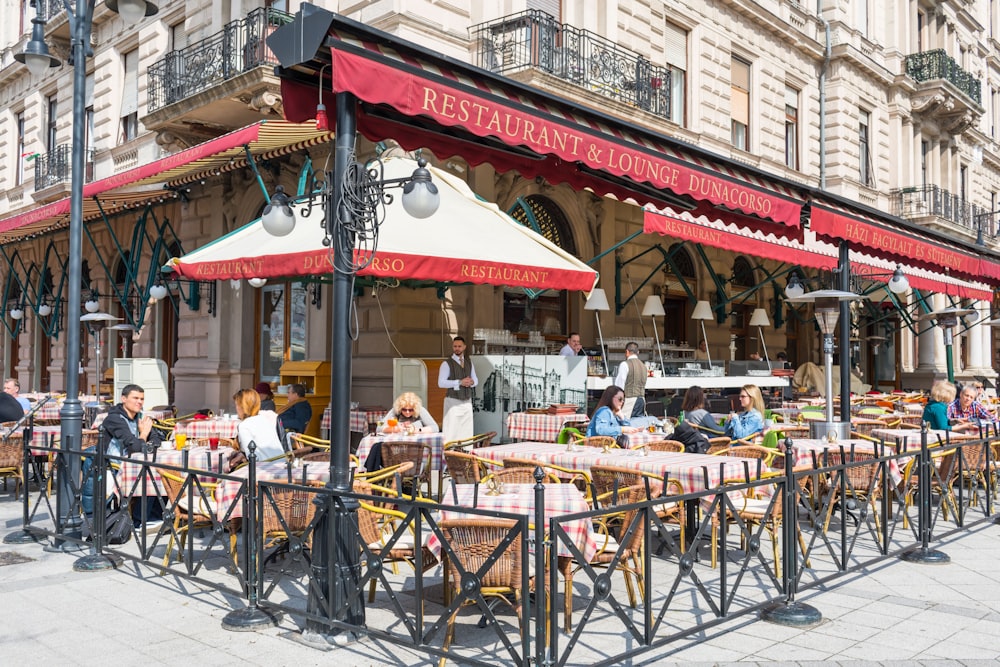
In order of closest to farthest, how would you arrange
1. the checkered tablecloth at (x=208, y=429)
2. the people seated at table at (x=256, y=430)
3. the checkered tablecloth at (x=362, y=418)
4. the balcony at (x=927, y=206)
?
the people seated at table at (x=256, y=430) → the checkered tablecloth at (x=208, y=429) → the checkered tablecloth at (x=362, y=418) → the balcony at (x=927, y=206)

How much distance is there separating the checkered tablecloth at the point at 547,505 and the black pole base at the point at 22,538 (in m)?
4.32

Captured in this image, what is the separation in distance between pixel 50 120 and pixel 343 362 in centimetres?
2379

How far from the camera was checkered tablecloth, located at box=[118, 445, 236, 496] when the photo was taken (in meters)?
7.14

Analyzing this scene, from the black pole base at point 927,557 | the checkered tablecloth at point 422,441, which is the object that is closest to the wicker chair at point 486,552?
the checkered tablecloth at point 422,441

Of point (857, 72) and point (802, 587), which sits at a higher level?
point (857, 72)

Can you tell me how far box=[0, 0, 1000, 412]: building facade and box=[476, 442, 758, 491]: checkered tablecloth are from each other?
7.95ft

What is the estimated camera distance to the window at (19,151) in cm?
2617

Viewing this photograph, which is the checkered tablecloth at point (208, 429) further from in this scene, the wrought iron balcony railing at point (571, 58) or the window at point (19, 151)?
the window at point (19, 151)

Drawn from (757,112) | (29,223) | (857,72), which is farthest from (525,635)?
(857,72)

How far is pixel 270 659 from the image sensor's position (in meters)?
4.81

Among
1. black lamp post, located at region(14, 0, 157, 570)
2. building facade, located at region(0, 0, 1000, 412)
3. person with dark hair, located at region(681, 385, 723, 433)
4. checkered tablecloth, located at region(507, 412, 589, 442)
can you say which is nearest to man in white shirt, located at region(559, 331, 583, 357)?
building facade, located at region(0, 0, 1000, 412)

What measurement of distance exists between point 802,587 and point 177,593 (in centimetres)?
426

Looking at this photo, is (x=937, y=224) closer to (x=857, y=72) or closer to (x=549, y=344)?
(x=857, y=72)

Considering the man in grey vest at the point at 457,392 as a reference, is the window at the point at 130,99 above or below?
above
